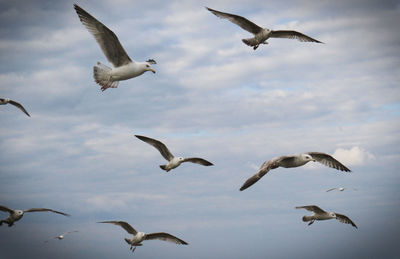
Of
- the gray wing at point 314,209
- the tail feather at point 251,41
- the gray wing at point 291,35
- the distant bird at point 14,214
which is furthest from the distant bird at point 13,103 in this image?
the gray wing at point 314,209

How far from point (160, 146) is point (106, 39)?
7063mm

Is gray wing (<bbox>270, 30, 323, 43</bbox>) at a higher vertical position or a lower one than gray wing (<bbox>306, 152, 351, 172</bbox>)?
higher

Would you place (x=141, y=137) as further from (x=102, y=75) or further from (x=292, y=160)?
(x=292, y=160)

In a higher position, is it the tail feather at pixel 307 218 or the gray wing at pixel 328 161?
the gray wing at pixel 328 161

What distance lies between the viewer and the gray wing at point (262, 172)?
17.7 meters

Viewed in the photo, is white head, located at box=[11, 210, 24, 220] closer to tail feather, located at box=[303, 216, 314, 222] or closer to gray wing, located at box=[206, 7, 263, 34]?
gray wing, located at box=[206, 7, 263, 34]

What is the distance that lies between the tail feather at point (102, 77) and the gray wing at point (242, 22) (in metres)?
5.64

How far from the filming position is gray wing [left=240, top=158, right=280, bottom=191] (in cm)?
1773

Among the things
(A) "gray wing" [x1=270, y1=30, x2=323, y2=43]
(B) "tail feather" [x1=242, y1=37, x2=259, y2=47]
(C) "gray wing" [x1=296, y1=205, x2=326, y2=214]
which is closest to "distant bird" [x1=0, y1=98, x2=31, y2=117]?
(B) "tail feather" [x1=242, y1=37, x2=259, y2=47]

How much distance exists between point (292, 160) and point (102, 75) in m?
7.95

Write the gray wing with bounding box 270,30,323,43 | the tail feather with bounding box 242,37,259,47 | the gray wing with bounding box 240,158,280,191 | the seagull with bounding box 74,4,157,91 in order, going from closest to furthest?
1. the gray wing with bounding box 240,158,280,191
2. the seagull with bounding box 74,4,157,91
3. the tail feather with bounding box 242,37,259,47
4. the gray wing with bounding box 270,30,323,43

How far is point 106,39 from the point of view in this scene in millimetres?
19828

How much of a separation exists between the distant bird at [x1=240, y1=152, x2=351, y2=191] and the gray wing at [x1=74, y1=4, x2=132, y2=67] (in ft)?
Result: 21.8

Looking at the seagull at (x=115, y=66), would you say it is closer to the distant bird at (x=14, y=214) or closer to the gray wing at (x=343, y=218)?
the distant bird at (x=14, y=214)
